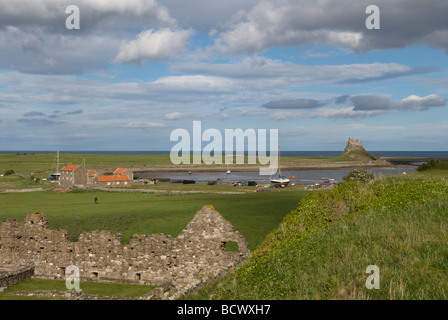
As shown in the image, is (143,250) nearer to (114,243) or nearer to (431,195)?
(114,243)

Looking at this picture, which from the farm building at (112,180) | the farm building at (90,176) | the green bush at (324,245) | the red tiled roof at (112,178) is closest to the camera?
the green bush at (324,245)

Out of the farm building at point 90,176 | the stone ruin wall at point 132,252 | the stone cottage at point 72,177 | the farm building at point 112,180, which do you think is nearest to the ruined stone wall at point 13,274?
the stone ruin wall at point 132,252

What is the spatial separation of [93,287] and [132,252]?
271cm

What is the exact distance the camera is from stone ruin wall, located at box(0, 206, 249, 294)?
1789 cm

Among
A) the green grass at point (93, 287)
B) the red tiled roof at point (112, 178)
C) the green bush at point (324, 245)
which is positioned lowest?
the green grass at point (93, 287)

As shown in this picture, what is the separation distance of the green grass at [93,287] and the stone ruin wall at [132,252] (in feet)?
1.44

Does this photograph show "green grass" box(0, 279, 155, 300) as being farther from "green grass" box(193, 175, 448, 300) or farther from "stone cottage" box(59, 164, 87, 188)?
"stone cottage" box(59, 164, 87, 188)

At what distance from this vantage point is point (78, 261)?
20.7 metres

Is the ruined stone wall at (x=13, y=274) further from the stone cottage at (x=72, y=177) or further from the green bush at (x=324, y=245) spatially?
the stone cottage at (x=72, y=177)

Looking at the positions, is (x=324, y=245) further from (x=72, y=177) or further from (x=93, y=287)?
(x=72, y=177)

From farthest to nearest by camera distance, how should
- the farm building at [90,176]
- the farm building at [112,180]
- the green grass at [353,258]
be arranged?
1. the farm building at [90,176]
2. the farm building at [112,180]
3. the green grass at [353,258]

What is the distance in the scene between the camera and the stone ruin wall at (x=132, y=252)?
17.9m

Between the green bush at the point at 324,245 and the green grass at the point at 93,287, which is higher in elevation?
the green bush at the point at 324,245

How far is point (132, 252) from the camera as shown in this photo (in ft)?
63.3
